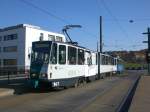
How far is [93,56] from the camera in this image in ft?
111

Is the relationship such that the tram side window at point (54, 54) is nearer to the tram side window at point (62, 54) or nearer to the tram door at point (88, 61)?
the tram side window at point (62, 54)

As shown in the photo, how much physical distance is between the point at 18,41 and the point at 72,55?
63.4 m

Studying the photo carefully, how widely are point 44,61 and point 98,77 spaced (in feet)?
57.8

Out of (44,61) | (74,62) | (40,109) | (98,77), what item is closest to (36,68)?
(44,61)

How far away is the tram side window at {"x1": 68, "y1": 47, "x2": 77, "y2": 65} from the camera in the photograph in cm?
2401

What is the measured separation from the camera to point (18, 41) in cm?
8669

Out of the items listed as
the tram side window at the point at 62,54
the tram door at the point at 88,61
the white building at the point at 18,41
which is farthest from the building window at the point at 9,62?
Answer: the tram side window at the point at 62,54

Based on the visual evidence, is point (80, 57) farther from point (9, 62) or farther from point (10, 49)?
point (10, 49)

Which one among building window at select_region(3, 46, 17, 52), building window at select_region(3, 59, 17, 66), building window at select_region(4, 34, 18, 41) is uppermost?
building window at select_region(4, 34, 18, 41)

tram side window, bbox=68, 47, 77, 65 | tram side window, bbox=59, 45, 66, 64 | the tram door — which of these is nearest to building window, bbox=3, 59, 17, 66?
the tram door

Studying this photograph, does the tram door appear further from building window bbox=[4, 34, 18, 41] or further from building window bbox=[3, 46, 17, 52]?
building window bbox=[3, 46, 17, 52]

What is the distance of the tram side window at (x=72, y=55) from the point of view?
24.0 metres

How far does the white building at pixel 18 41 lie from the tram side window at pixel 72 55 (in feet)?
189

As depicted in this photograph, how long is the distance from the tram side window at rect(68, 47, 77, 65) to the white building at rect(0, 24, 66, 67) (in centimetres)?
5749
